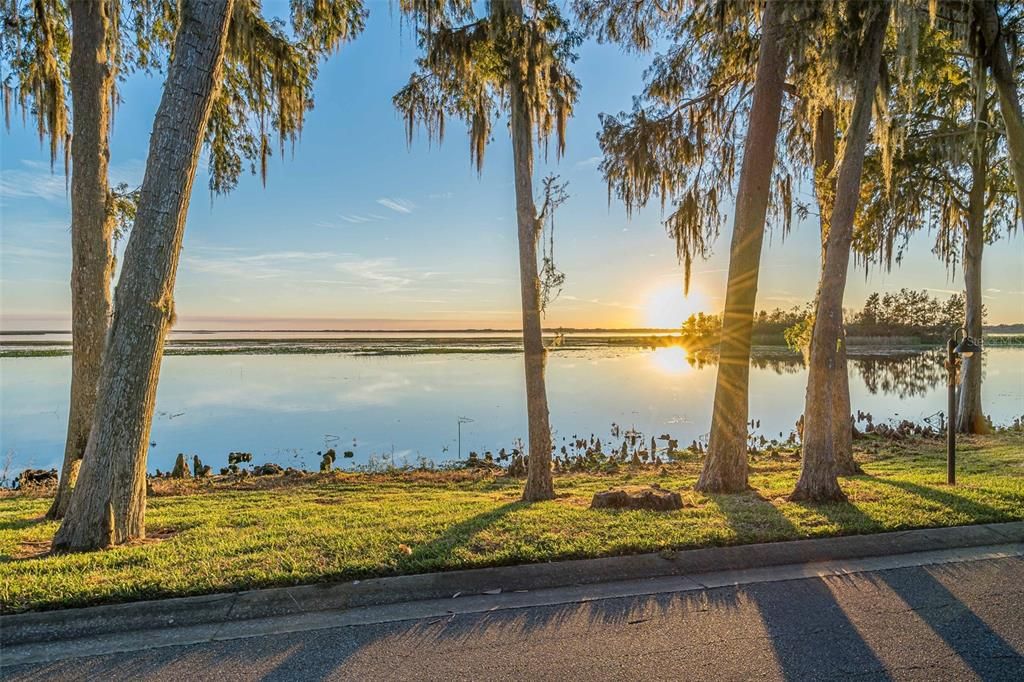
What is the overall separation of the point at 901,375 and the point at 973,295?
2053 centimetres

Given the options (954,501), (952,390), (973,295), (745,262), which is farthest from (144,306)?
(973,295)

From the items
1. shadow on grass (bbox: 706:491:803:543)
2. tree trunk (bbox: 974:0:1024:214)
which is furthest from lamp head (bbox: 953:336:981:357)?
shadow on grass (bbox: 706:491:803:543)

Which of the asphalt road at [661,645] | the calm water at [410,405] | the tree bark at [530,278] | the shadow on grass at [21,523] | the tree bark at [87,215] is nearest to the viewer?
the asphalt road at [661,645]

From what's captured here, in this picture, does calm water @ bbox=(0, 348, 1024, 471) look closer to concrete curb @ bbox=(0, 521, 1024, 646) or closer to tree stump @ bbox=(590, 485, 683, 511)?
tree stump @ bbox=(590, 485, 683, 511)

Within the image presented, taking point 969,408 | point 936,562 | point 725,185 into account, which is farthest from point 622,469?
point 969,408

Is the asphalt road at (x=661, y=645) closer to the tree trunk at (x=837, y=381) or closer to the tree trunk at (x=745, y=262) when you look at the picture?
the tree trunk at (x=745, y=262)

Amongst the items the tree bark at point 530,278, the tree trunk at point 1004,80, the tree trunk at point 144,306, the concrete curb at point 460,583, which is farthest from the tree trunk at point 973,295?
the tree trunk at point 144,306

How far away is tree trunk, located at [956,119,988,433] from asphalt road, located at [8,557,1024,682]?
12.7 m

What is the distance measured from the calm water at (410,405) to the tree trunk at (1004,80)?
9511mm

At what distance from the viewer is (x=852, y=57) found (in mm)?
7152

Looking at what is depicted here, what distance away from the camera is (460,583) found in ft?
13.8

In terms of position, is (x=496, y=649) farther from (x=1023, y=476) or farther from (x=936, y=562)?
(x=1023, y=476)

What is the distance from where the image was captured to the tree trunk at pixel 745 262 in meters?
7.67

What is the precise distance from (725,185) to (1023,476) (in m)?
6.48
